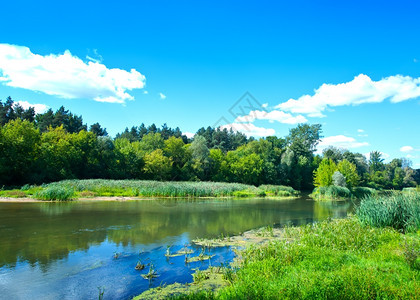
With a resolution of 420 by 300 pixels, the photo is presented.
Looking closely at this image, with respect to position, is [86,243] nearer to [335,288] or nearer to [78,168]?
[335,288]

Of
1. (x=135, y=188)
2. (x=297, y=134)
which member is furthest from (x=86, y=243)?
(x=297, y=134)

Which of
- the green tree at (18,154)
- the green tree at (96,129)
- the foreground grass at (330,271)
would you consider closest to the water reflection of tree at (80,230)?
the foreground grass at (330,271)

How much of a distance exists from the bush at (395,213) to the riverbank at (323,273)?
2.70m

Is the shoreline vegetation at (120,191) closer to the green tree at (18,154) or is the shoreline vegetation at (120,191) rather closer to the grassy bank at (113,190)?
the grassy bank at (113,190)

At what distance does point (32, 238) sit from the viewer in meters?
11.5

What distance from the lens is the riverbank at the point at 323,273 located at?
5.43 m

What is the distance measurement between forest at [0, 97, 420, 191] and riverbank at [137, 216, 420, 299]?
121 ft

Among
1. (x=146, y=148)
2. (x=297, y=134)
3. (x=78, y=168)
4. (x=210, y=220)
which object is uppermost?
(x=297, y=134)

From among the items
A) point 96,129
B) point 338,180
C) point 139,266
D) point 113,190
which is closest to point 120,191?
point 113,190

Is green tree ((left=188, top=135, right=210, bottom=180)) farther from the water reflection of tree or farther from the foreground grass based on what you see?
the foreground grass

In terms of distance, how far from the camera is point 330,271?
6816 mm

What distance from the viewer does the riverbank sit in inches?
214

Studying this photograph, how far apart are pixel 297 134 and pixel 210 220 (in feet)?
257

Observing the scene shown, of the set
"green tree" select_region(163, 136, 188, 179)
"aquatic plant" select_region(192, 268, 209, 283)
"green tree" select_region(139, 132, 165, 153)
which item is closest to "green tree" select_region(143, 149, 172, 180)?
"green tree" select_region(163, 136, 188, 179)
